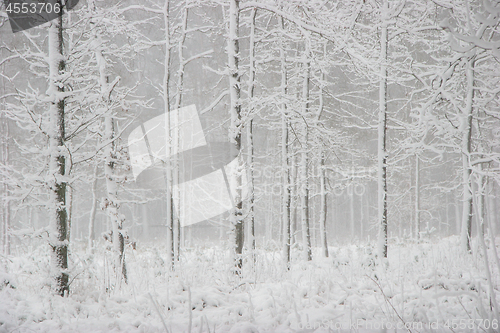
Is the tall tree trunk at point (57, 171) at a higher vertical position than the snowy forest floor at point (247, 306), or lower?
higher

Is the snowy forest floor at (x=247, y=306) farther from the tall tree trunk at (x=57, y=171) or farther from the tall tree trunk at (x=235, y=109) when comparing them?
the tall tree trunk at (x=235, y=109)

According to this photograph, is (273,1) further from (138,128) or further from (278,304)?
(138,128)

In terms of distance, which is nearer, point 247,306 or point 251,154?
point 247,306

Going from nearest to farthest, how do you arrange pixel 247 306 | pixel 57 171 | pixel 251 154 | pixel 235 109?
pixel 247 306 < pixel 57 171 < pixel 235 109 < pixel 251 154

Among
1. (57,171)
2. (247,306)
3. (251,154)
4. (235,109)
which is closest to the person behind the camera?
(247,306)

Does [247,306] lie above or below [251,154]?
below

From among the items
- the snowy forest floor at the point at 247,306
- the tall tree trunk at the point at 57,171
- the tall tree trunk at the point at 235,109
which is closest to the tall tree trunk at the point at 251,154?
the tall tree trunk at the point at 235,109

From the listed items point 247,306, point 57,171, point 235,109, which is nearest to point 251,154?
point 235,109

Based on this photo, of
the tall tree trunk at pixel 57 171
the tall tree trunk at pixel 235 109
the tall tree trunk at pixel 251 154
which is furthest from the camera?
the tall tree trunk at pixel 251 154

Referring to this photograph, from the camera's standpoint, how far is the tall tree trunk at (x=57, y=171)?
484 centimetres

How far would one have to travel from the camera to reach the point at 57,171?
4.91m

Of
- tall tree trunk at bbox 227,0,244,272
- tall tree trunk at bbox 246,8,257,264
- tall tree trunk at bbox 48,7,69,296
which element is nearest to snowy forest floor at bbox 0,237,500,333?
tall tree trunk at bbox 48,7,69,296

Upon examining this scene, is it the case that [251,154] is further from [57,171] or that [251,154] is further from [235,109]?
[57,171]

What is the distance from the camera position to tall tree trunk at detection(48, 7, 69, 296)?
4844 millimetres
